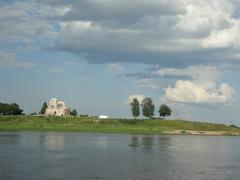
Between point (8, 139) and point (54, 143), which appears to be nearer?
point (54, 143)

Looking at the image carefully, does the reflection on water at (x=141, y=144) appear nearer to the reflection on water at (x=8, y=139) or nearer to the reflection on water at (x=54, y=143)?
the reflection on water at (x=54, y=143)

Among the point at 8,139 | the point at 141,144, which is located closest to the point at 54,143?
the point at 8,139

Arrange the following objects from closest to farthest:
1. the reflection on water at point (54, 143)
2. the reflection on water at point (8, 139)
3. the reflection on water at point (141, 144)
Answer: the reflection on water at point (54, 143)
the reflection on water at point (141, 144)
the reflection on water at point (8, 139)

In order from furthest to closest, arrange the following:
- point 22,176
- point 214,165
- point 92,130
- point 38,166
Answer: point 92,130 < point 214,165 < point 38,166 < point 22,176

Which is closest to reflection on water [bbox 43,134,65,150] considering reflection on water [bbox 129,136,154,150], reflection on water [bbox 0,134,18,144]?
reflection on water [bbox 0,134,18,144]

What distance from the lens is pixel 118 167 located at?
63688 millimetres

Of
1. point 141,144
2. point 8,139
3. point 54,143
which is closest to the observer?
point 54,143

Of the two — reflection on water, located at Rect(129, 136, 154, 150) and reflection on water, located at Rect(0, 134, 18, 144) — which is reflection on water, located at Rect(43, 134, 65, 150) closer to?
reflection on water, located at Rect(0, 134, 18, 144)

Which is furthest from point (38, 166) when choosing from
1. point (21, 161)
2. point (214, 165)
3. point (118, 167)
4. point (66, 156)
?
point (214, 165)

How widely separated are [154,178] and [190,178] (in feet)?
15.2

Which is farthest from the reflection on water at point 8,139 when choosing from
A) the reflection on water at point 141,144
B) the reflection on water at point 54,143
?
the reflection on water at point 141,144

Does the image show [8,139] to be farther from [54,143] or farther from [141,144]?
[141,144]

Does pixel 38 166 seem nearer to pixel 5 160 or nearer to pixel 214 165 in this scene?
pixel 5 160

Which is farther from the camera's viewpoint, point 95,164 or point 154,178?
point 95,164
